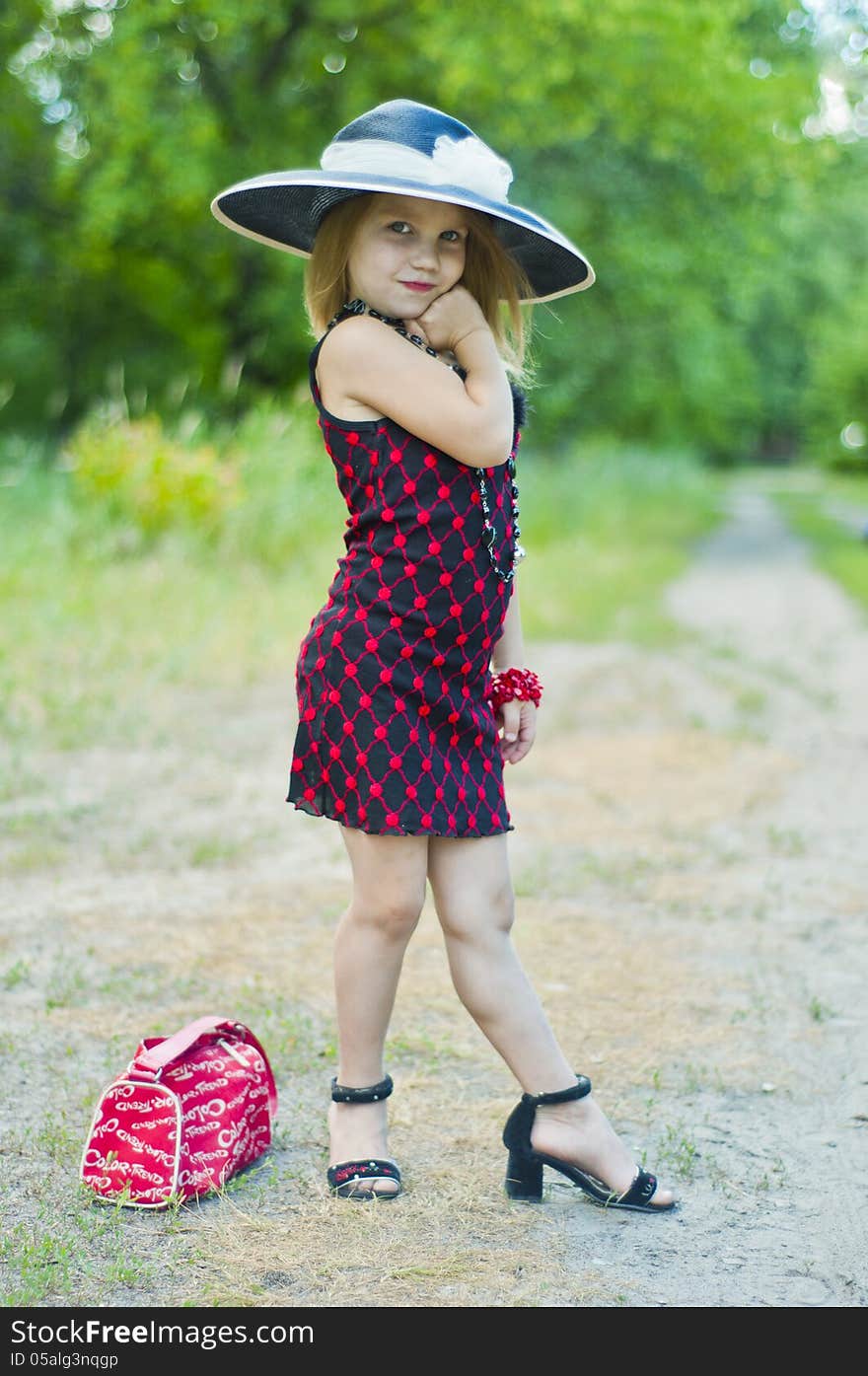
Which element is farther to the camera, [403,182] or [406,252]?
[406,252]

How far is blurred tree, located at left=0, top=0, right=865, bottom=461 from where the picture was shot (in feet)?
45.9

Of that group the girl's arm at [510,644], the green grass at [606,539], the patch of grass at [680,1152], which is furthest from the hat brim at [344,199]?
the green grass at [606,539]

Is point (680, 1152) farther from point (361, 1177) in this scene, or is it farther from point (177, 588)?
point (177, 588)

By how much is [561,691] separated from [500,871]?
5132mm

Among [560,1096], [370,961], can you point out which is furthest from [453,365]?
[560,1096]

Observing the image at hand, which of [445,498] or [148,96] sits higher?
[148,96]

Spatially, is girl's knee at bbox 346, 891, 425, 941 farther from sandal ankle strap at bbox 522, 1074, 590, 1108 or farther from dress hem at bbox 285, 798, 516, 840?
sandal ankle strap at bbox 522, 1074, 590, 1108

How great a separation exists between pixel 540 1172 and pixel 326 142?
48.5 feet

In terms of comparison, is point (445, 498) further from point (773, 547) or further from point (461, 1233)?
point (773, 547)

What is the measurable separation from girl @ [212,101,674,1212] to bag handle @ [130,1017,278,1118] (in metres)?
0.25

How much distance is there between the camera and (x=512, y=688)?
8.74 feet

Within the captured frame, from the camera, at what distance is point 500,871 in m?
2.57
